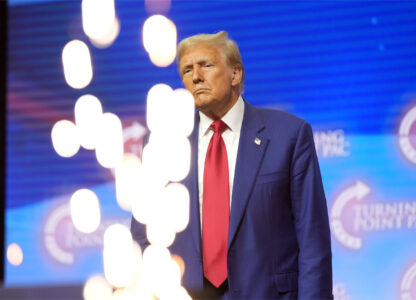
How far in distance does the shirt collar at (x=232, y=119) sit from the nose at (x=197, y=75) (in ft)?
0.44

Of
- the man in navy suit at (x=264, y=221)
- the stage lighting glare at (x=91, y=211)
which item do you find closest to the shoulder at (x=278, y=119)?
the man in navy suit at (x=264, y=221)

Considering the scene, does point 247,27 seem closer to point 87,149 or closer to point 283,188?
point 87,149

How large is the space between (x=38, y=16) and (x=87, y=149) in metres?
0.89

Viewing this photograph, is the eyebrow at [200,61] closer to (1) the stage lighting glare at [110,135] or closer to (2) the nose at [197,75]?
(2) the nose at [197,75]

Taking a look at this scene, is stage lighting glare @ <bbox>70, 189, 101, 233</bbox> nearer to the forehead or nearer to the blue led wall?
the blue led wall

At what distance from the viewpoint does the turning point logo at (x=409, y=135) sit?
2.79 meters

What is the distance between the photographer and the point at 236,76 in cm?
196

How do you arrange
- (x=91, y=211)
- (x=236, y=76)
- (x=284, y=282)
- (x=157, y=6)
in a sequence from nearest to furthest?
(x=284, y=282) → (x=236, y=76) → (x=157, y=6) → (x=91, y=211)

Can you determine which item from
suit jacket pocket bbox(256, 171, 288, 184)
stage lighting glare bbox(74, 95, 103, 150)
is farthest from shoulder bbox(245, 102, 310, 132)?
stage lighting glare bbox(74, 95, 103, 150)

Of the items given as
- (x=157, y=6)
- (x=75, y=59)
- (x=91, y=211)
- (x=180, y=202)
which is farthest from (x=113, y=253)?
(x=180, y=202)

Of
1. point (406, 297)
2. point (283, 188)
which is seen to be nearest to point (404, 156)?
point (406, 297)

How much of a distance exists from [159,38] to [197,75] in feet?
4.24

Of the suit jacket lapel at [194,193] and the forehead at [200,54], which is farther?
the forehead at [200,54]

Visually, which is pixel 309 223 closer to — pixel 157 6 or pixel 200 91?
pixel 200 91
